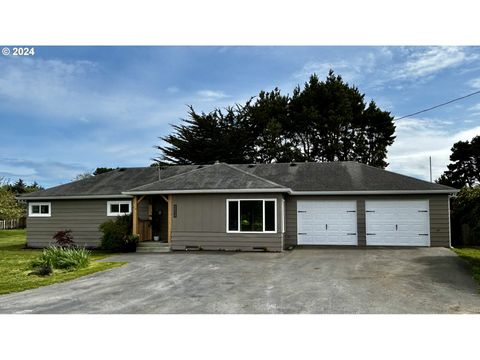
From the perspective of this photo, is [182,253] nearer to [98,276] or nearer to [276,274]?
[98,276]

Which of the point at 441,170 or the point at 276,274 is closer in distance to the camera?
the point at 276,274

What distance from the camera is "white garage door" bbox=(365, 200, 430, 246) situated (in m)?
15.3

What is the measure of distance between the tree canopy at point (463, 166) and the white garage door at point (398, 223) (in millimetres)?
19970

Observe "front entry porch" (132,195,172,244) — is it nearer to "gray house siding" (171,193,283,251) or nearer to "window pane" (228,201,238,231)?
"gray house siding" (171,193,283,251)

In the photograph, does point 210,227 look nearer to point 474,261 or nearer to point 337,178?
point 337,178

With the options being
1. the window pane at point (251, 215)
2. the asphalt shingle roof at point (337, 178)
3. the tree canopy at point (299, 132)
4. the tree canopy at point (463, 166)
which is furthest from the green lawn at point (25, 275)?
the tree canopy at point (463, 166)

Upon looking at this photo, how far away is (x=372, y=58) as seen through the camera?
10.4 meters

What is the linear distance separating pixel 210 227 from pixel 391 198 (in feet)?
24.2

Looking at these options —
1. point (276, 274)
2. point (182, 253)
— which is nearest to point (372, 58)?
point (276, 274)

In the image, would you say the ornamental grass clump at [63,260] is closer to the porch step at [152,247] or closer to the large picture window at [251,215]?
the porch step at [152,247]
